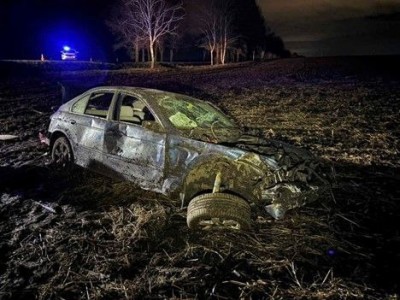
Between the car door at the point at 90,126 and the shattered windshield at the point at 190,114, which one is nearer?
the shattered windshield at the point at 190,114

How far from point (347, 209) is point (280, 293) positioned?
7.31 feet

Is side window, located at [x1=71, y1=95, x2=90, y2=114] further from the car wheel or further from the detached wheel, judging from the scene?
the detached wheel

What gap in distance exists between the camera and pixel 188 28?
5169 cm

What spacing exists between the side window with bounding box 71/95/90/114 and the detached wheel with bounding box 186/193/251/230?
2945 millimetres

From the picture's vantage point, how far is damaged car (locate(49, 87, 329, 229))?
438 cm

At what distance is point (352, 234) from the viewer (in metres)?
4.52

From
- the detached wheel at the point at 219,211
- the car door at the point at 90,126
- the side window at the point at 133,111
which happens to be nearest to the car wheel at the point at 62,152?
the car door at the point at 90,126

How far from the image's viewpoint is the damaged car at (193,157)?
438 cm

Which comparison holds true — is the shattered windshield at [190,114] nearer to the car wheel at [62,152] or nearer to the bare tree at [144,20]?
the car wheel at [62,152]

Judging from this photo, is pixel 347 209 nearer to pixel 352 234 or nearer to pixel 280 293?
pixel 352 234

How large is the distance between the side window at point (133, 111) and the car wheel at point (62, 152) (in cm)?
131

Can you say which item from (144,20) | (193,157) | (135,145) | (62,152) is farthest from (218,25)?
(193,157)

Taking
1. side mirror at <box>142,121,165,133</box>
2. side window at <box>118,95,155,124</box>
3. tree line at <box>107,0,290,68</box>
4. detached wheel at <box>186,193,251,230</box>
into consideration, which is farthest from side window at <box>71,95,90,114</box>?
tree line at <box>107,0,290,68</box>

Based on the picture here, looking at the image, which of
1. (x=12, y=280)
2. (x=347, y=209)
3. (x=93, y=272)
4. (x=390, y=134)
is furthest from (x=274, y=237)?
→ (x=390, y=134)
